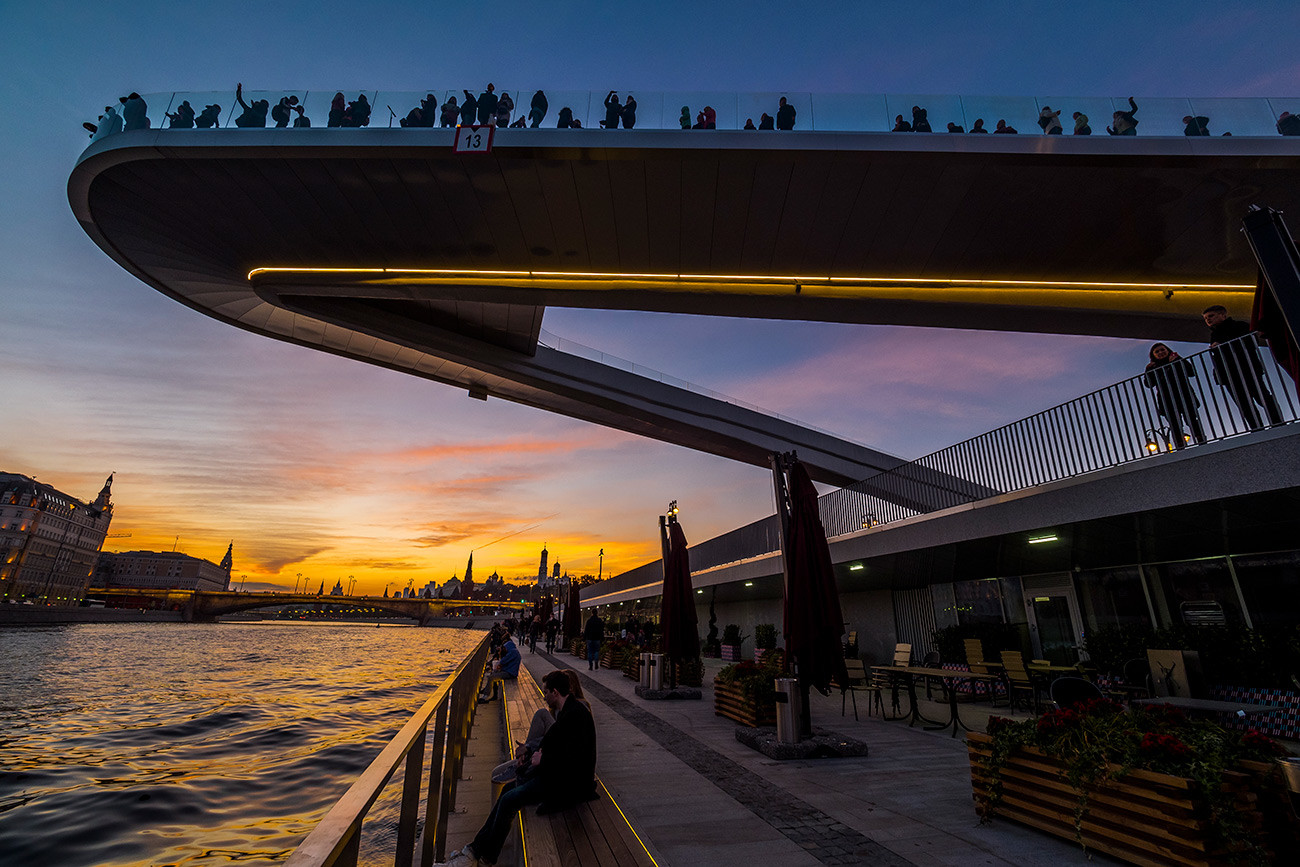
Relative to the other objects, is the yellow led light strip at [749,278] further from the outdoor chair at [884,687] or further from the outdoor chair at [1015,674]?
the outdoor chair at [884,687]

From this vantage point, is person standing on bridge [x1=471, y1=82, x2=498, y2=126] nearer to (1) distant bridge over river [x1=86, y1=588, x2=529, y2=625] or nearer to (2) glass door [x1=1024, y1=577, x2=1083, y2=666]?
(2) glass door [x1=1024, y1=577, x2=1083, y2=666]

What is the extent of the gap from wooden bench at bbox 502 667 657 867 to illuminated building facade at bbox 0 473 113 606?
117 metres

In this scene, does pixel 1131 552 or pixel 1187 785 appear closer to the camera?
pixel 1187 785

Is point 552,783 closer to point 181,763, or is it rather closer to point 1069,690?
point 1069,690

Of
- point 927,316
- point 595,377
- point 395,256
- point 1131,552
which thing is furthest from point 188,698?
A: point 927,316

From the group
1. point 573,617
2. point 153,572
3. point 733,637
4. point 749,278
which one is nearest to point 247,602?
point 573,617

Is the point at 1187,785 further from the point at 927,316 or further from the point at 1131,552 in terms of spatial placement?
the point at 927,316

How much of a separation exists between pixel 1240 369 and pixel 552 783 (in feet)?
30.2

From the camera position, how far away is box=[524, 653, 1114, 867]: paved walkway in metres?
4.07

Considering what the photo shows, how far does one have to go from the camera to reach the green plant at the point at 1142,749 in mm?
3512

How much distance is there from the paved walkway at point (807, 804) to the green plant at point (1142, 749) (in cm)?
51

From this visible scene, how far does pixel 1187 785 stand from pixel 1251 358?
6.34 meters

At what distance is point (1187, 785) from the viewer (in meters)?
3.53

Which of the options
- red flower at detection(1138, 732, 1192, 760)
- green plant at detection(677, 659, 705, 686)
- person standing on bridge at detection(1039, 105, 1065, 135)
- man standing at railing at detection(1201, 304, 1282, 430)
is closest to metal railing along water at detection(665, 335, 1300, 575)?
man standing at railing at detection(1201, 304, 1282, 430)
